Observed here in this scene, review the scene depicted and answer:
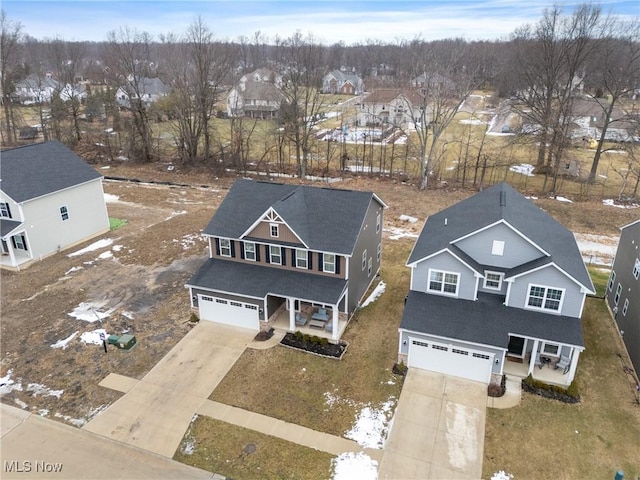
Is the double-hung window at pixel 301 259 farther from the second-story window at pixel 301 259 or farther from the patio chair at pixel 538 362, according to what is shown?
the patio chair at pixel 538 362

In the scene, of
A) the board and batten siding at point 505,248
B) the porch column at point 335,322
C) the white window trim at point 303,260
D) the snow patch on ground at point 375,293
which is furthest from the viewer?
the snow patch on ground at point 375,293

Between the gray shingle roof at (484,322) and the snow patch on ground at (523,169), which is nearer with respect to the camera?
the gray shingle roof at (484,322)

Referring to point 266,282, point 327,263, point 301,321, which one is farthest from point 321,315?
point 266,282

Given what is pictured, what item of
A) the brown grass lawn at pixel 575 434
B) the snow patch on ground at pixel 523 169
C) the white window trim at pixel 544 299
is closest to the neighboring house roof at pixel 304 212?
the white window trim at pixel 544 299

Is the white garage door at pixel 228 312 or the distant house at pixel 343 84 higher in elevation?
the distant house at pixel 343 84

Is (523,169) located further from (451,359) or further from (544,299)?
(451,359)

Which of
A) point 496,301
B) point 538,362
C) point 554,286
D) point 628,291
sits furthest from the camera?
point 628,291

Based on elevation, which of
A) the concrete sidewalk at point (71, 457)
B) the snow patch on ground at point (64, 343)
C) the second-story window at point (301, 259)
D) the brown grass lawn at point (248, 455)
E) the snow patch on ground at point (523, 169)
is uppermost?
the second-story window at point (301, 259)
